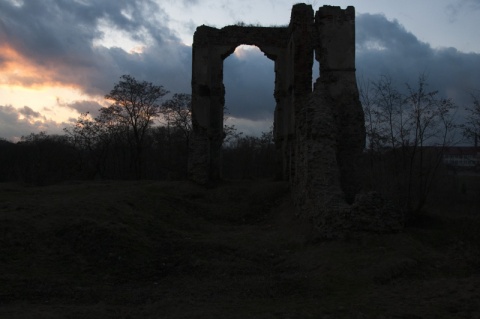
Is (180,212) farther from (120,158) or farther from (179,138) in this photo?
(120,158)

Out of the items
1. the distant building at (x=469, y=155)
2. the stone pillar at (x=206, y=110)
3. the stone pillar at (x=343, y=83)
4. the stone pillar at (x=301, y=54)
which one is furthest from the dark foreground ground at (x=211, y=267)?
the stone pillar at (x=206, y=110)

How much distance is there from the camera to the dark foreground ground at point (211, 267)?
5.66m

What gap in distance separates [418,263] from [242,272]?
9.72ft

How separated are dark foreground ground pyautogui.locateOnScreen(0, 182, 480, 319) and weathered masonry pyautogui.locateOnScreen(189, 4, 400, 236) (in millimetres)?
1178

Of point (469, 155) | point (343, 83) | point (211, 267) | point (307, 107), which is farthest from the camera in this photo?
point (469, 155)

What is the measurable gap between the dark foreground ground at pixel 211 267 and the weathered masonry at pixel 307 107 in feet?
3.87

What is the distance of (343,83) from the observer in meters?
13.1

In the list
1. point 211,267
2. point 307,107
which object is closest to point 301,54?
point 307,107

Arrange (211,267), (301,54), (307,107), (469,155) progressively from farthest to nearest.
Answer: (469,155)
(301,54)
(307,107)
(211,267)

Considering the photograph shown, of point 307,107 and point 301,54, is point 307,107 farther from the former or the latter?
point 301,54

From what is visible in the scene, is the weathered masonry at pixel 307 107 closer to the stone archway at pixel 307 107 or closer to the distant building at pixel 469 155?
the stone archway at pixel 307 107

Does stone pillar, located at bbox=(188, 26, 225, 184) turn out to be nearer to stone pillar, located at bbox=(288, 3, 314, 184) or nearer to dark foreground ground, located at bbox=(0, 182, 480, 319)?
stone pillar, located at bbox=(288, 3, 314, 184)

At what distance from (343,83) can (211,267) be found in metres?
7.37

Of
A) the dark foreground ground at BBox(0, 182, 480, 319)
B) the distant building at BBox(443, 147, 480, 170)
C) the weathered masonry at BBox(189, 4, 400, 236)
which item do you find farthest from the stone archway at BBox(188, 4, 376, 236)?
the distant building at BBox(443, 147, 480, 170)
